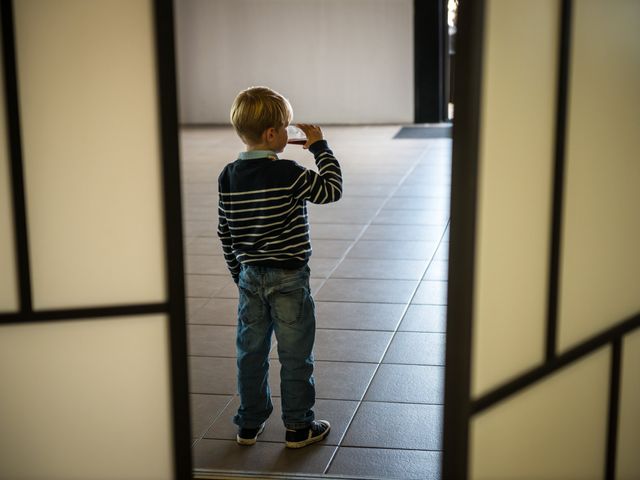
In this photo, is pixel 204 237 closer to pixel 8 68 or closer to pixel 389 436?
pixel 389 436

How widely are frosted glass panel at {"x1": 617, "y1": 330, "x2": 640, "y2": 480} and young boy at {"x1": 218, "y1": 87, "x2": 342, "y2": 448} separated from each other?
1110 millimetres

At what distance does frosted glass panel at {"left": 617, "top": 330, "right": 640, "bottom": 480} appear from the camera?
108 inches

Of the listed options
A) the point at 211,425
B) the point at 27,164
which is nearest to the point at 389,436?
the point at 211,425

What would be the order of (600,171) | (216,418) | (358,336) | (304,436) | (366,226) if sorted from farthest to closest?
(366,226) < (358,336) < (216,418) < (304,436) < (600,171)

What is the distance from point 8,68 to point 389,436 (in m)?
2.06

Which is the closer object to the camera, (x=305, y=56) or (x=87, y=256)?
(x=87, y=256)

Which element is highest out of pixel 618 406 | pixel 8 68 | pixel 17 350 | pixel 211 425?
pixel 8 68

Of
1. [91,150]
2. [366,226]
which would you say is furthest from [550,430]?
[366,226]

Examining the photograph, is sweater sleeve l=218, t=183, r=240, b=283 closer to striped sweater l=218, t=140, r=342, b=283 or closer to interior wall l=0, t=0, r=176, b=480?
striped sweater l=218, t=140, r=342, b=283

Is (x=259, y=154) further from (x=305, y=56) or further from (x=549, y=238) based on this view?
(x=305, y=56)

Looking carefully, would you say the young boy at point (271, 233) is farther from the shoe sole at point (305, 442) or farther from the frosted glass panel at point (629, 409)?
the frosted glass panel at point (629, 409)

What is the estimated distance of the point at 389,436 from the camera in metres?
3.60

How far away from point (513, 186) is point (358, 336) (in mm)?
2664

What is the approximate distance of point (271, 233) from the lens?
10.6 ft
